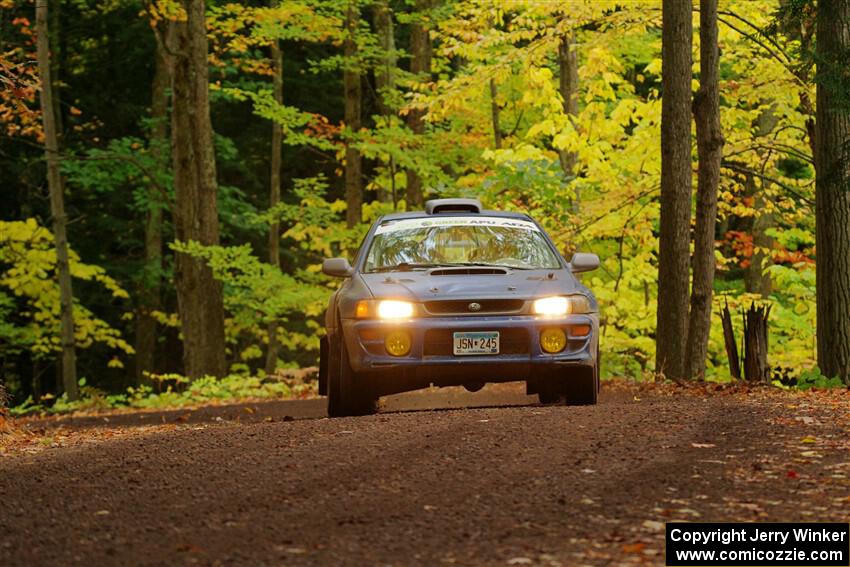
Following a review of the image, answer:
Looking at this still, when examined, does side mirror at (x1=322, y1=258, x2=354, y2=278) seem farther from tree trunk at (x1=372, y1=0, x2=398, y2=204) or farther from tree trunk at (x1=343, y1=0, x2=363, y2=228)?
tree trunk at (x1=372, y1=0, x2=398, y2=204)

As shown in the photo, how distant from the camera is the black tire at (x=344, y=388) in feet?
35.1

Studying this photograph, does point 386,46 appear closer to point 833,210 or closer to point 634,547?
point 833,210

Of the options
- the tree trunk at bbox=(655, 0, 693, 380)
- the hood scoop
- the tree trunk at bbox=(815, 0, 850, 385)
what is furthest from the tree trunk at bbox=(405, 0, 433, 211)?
the hood scoop

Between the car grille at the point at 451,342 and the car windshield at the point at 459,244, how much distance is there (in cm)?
95

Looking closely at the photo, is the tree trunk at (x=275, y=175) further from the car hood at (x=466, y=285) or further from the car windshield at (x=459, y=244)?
the car hood at (x=466, y=285)

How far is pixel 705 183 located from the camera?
1747cm

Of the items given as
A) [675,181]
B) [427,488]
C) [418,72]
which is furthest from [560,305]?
[418,72]

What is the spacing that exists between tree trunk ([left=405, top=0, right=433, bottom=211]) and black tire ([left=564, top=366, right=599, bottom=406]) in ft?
56.5

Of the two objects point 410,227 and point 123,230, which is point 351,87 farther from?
point 410,227

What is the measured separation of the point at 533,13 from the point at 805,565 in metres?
16.8

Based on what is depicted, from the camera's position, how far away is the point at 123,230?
1411 inches

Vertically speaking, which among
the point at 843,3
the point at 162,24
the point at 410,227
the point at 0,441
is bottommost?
the point at 0,441

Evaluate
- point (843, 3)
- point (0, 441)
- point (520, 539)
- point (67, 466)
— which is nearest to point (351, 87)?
point (843, 3)

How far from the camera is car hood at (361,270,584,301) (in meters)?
10.4
